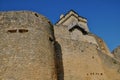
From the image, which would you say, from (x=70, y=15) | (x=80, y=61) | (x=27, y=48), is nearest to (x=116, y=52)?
(x=80, y=61)

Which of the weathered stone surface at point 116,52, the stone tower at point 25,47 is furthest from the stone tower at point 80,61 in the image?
the weathered stone surface at point 116,52

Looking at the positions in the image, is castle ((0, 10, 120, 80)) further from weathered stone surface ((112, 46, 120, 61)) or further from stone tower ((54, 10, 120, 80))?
weathered stone surface ((112, 46, 120, 61))

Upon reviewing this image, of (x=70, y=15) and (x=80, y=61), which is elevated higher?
(x=70, y=15)

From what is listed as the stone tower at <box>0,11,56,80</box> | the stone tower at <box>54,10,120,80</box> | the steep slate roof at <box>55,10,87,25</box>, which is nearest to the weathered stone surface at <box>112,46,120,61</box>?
the stone tower at <box>54,10,120,80</box>

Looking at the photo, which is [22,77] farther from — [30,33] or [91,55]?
[91,55]

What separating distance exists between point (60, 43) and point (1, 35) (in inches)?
196

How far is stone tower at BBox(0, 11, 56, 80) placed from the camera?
7770 millimetres

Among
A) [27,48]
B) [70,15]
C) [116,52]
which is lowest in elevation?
[27,48]

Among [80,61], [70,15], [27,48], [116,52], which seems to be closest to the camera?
[27,48]

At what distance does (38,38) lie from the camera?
8672 millimetres

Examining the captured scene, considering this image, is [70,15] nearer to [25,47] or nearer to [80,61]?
[80,61]

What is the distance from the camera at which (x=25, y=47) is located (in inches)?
324

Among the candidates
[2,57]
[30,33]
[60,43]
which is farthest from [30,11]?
[60,43]

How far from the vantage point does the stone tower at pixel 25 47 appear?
25.5ft
